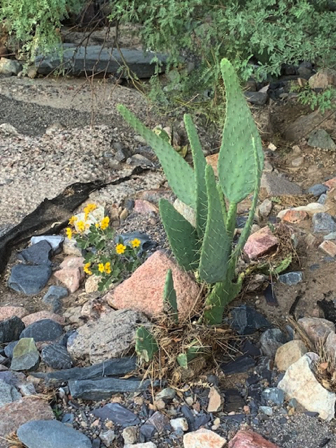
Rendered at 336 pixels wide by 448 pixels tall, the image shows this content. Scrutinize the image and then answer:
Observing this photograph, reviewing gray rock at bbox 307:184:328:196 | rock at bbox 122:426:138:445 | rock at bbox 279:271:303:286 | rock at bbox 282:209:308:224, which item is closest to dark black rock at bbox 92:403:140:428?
rock at bbox 122:426:138:445

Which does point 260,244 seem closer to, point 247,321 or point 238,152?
point 247,321

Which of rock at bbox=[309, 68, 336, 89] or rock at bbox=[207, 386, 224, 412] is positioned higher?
rock at bbox=[207, 386, 224, 412]

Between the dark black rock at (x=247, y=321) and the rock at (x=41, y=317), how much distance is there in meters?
0.81

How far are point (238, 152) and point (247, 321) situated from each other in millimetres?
733

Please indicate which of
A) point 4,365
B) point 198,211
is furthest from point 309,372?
point 4,365

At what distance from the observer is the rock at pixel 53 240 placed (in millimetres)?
4054

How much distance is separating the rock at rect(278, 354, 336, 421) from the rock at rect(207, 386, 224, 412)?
0.25 metres

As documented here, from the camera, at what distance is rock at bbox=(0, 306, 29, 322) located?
11.2 ft

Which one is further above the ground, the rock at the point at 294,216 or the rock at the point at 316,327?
the rock at the point at 316,327

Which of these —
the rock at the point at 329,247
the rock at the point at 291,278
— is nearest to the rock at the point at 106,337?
the rock at the point at 291,278

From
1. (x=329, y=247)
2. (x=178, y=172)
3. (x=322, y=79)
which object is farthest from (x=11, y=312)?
(x=322, y=79)

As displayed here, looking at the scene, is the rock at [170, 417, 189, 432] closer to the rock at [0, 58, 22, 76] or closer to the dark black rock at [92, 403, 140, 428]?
the dark black rock at [92, 403, 140, 428]

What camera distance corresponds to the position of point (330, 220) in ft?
12.5

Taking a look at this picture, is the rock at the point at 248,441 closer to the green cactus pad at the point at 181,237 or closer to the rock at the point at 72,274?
the green cactus pad at the point at 181,237
